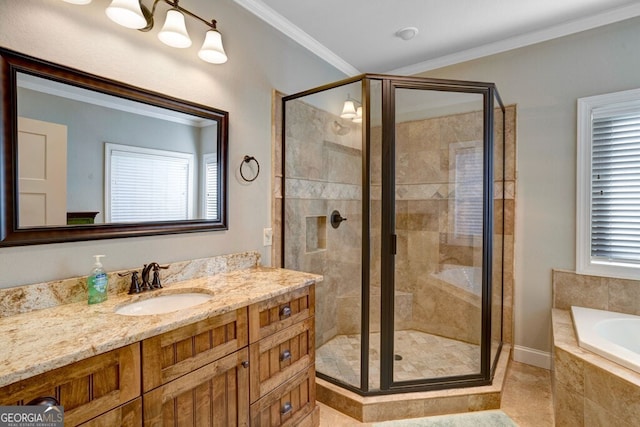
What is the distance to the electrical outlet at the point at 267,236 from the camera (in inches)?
85.6

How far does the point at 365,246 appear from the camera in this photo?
77.4 inches

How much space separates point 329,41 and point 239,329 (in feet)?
7.51

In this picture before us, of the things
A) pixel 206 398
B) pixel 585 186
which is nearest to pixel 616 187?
pixel 585 186

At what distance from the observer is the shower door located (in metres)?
1.96

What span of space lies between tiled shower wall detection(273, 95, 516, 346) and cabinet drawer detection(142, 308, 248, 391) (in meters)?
0.99

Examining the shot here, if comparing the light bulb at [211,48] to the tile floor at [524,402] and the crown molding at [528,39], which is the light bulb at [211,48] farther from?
the tile floor at [524,402]

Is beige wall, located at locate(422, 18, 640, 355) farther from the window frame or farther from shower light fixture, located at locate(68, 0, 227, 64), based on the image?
shower light fixture, located at locate(68, 0, 227, 64)

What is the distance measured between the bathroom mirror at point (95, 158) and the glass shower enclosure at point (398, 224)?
75 centimetres

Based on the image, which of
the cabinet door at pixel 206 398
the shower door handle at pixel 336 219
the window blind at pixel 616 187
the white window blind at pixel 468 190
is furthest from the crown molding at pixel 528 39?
the cabinet door at pixel 206 398

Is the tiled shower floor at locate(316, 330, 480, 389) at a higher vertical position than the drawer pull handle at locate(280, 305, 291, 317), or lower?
lower

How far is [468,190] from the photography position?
7.63ft

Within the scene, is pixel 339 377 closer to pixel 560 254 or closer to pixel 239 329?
pixel 239 329

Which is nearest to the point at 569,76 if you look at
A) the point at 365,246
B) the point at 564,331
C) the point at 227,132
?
the point at 564,331

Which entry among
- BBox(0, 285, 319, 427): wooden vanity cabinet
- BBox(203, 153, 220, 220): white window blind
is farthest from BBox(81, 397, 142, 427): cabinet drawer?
BBox(203, 153, 220, 220): white window blind
